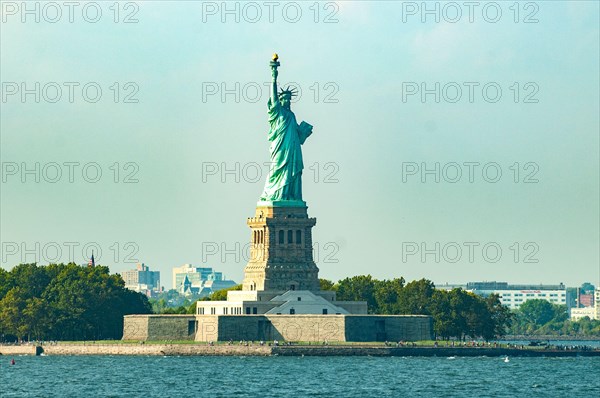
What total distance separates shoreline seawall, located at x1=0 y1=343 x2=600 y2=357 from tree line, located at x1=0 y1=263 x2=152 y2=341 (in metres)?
5.03

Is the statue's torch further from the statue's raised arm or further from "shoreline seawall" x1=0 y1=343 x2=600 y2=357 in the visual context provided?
"shoreline seawall" x1=0 y1=343 x2=600 y2=357

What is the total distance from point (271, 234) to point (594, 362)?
31.5 m

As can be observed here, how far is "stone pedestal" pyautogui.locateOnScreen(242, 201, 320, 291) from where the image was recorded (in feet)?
529

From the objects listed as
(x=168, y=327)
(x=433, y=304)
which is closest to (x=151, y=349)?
(x=168, y=327)

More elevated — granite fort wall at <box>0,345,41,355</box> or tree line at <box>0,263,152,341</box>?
tree line at <box>0,263,152,341</box>

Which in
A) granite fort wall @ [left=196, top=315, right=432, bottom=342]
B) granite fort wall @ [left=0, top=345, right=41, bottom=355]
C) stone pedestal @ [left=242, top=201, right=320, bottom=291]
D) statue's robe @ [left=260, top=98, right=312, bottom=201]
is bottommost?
granite fort wall @ [left=0, top=345, right=41, bottom=355]

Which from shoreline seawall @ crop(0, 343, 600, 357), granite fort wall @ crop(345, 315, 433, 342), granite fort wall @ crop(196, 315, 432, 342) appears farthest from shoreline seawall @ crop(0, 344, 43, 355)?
granite fort wall @ crop(345, 315, 433, 342)

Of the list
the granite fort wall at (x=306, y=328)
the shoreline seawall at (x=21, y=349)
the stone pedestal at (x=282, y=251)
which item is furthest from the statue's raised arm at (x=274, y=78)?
the shoreline seawall at (x=21, y=349)

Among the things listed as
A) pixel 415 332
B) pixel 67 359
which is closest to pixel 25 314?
pixel 67 359

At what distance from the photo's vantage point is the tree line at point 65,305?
16800cm

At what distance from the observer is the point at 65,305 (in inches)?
6644

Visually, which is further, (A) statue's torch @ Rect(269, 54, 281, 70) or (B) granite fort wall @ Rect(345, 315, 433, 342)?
(A) statue's torch @ Rect(269, 54, 281, 70)

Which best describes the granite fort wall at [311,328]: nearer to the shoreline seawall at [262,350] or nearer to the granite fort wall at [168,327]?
the granite fort wall at [168,327]

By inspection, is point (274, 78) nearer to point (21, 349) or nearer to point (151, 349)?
point (151, 349)
